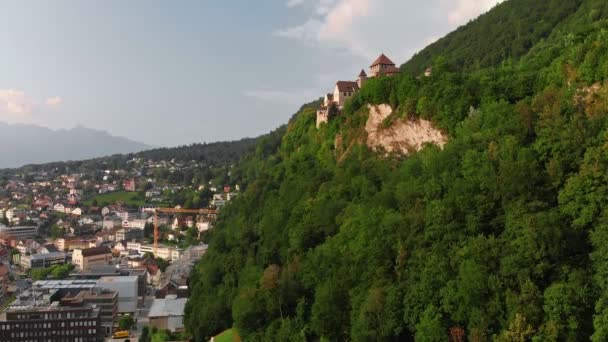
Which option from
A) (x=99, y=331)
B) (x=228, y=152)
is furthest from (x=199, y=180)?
(x=99, y=331)

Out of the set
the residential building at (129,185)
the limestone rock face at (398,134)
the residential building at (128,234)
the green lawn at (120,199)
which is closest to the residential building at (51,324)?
the limestone rock face at (398,134)

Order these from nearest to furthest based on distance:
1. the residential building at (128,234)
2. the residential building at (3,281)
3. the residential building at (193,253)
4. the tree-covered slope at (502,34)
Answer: the tree-covered slope at (502,34), the residential building at (3,281), the residential building at (193,253), the residential building at (128,234)

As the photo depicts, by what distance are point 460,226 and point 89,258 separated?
71869 millimetres

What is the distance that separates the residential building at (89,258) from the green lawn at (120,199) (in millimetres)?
48272

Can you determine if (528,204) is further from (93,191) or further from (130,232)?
(93,191)

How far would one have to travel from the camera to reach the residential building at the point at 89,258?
83.8 metres

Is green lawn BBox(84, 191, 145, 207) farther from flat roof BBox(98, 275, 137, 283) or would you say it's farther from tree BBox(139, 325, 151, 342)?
tree BBox(139, 325, 151, 342)

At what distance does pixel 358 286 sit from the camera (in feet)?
86.3

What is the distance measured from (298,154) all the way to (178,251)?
51282 mm

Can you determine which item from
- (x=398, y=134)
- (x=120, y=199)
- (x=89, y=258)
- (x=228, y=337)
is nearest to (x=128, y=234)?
(x=89, y=258)

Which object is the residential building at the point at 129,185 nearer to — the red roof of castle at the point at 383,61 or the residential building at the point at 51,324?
the residential building at the point at 51,324

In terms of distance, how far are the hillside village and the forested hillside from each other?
22917 millimetres

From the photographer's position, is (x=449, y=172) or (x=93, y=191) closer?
(x=449, y=172)

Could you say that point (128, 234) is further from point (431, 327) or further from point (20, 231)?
point (431, 327)
